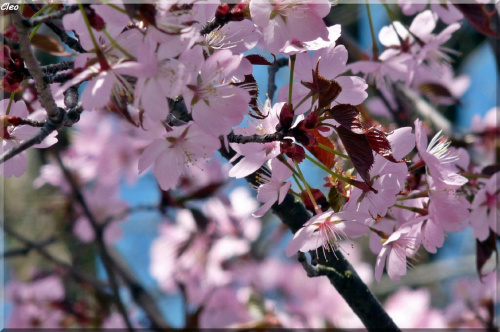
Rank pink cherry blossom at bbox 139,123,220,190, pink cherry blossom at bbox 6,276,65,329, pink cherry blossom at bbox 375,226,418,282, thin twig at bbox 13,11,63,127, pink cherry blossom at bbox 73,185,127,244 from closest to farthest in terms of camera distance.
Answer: thin twig at bbox 13,11,63,127 < pink cherry blossom at bbox 139,123,220,190 < pink cherry blossom at bbox 375,226,418,282 < pink cherry blossom at bbox 6,276,65,329 < pink cherry blossom at bbox 73,185,127,244

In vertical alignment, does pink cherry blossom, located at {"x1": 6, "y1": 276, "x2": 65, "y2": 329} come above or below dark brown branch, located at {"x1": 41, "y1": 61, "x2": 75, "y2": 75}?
below

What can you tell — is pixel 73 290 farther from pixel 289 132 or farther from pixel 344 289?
pixel 289 132

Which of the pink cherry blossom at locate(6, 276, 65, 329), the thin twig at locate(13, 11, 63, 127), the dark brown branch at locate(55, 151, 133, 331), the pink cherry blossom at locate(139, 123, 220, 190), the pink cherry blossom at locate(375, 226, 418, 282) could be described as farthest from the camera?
the pink cherry blossom at locate(6, 276, 65, 329)

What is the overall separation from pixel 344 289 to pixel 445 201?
0.23 m

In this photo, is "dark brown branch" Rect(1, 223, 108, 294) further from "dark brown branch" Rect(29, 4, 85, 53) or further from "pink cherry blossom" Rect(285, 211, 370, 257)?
"pink cherry blossom" Rect(285, 211, 370, 257)

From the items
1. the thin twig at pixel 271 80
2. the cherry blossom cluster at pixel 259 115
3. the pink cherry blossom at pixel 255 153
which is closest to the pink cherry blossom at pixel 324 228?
the cherry blossom cluster at pixel 259 115

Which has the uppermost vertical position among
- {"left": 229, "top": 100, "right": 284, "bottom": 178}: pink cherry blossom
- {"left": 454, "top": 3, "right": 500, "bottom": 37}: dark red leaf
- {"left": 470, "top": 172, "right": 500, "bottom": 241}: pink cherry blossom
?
{"left": 454, "top": 3, "right": 500, "bottom": 37}: dark red leaf

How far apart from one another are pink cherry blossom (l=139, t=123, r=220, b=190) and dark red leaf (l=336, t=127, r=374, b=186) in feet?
0.53

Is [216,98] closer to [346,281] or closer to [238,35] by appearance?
[238,35]

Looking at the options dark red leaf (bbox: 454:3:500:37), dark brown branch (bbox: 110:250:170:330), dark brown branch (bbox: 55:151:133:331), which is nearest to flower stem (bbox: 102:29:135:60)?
dark red leaf (bbox: 454:3:500:37)

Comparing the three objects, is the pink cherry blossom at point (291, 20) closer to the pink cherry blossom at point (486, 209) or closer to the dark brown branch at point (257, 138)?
the dark brown branch at point (257, 138)

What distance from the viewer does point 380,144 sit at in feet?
2.24

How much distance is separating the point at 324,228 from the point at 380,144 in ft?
0.47

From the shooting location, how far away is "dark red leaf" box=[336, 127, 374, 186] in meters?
0.66
